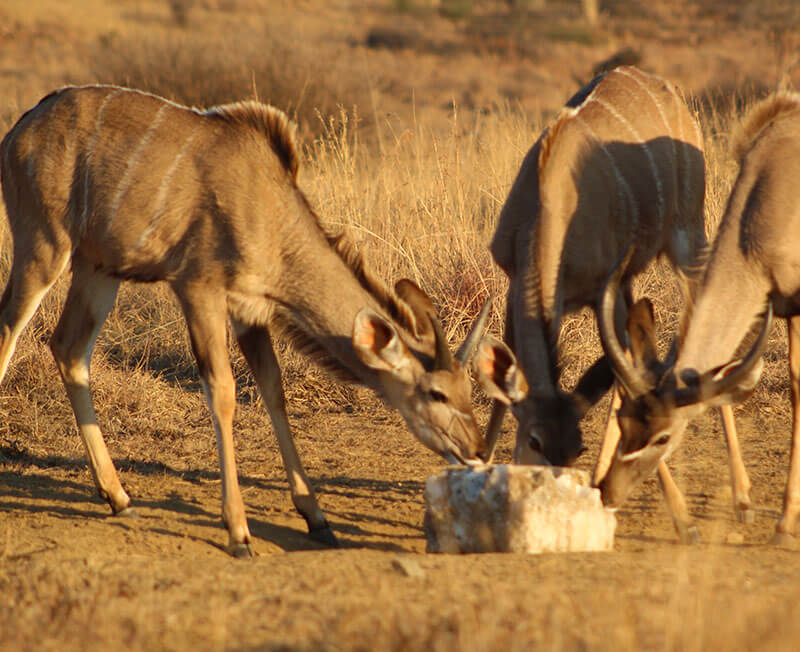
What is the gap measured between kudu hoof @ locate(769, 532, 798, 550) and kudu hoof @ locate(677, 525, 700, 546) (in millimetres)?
349

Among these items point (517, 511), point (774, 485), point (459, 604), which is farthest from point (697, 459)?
point (459, 604)

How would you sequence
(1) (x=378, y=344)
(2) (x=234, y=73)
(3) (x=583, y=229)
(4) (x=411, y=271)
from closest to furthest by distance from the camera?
(1) (x=378, y=344) < (3) (x=583, y=229) < (4) (x=411, y=271) < (2) (x=234, y=73)

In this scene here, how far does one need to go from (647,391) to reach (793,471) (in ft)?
3.44

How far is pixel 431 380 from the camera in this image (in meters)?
5.10

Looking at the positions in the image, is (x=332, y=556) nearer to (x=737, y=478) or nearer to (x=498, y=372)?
(x=498, y=372)

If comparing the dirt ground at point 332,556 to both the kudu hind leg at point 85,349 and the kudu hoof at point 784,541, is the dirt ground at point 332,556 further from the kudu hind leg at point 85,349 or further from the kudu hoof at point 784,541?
the kudu hind leg at point 85,349

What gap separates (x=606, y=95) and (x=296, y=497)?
3219mm

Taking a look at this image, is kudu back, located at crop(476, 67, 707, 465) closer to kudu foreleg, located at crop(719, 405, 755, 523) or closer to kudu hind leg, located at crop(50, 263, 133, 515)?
kudu foreleg, located at crop(719, 405, 755, 523)

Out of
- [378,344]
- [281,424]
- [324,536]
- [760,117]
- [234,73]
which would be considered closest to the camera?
[378,344]

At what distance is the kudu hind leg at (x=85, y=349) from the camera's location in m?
5.51

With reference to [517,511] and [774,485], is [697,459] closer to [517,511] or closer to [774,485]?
[774,485]

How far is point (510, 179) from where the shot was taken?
31.3 ft

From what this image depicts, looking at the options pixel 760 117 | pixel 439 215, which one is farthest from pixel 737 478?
pixel 439 215

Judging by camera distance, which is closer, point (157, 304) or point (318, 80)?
point (157, 304)
